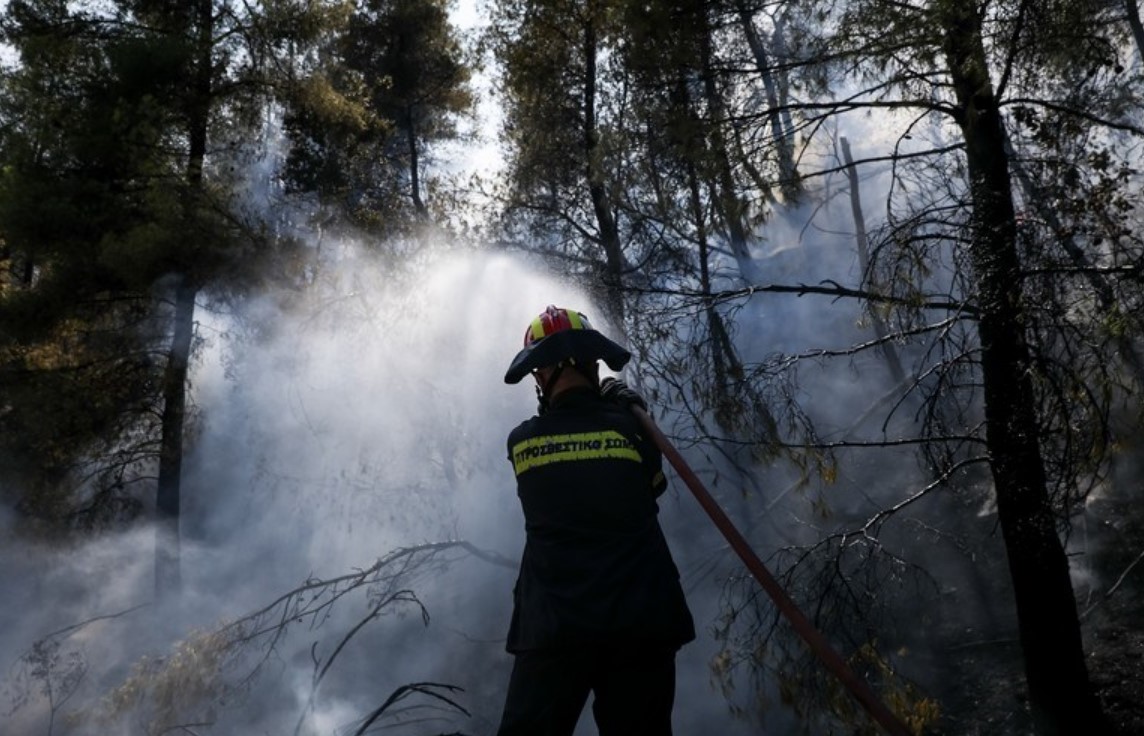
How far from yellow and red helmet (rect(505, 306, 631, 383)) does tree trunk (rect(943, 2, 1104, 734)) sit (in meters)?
2.29

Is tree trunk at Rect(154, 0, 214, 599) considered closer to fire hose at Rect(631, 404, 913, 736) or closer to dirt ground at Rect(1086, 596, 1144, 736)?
fire hose at Rect(631, 404, 913, 736)

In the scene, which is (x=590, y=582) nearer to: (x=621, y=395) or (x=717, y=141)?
(x=621, y=395)

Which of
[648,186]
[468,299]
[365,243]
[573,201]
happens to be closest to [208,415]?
[365,243]

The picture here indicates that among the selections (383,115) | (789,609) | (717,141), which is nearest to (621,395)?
(789,609)

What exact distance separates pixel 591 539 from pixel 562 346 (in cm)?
73

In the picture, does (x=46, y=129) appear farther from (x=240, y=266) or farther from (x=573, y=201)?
(x=573, y=201)

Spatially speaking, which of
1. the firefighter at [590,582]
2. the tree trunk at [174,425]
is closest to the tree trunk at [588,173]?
the tree trunk at [174,425]

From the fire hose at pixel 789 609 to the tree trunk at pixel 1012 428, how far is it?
2.14 metres

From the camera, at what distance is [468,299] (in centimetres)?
1416

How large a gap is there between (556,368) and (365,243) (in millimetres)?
11786

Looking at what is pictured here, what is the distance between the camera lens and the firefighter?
304 centimetres

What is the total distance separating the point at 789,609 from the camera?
3.12 meters

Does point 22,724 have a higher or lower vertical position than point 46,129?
lower

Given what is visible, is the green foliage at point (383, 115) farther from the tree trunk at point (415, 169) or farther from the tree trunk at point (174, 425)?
the tree trunk at point (174, 425)
